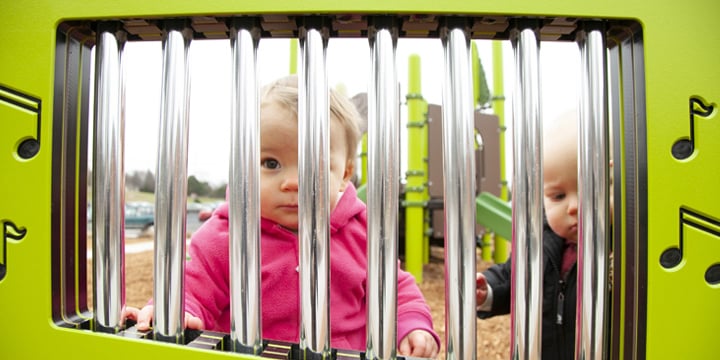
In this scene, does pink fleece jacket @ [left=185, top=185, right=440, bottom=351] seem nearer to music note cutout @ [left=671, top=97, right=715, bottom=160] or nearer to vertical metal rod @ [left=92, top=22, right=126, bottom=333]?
vertical metal rod @ [left=92, top=22, right=126, bottom=333]

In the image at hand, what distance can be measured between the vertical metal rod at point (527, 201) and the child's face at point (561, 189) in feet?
1.10

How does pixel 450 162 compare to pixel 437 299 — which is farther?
pixel 437 299

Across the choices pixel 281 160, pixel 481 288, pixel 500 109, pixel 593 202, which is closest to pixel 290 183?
pixel 281 160

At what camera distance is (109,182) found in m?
0.45

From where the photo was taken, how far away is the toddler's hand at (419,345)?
2.17 ft

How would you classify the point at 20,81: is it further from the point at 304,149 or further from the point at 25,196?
the point at 304,149

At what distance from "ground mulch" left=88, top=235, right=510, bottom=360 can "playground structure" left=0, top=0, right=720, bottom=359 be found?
0.78 metres

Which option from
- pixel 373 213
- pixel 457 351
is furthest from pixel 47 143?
pixel 457 351

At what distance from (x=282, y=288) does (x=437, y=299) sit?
2.24 meters

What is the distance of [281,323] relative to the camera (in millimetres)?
710

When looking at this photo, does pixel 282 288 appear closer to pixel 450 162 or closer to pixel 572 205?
pixel 450 162

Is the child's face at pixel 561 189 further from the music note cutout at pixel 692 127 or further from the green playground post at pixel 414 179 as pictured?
the green playground post at pixel 414 179

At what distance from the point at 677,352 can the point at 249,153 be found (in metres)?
0.49

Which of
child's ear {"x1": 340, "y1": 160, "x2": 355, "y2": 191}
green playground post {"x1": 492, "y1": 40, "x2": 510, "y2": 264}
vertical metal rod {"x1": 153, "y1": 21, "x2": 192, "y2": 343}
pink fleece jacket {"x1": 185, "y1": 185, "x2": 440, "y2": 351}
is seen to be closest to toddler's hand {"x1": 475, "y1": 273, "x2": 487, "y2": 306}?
pink fleece jacket {"x1": 185, "y1": 185, "x2": 440, "y2": 351}
